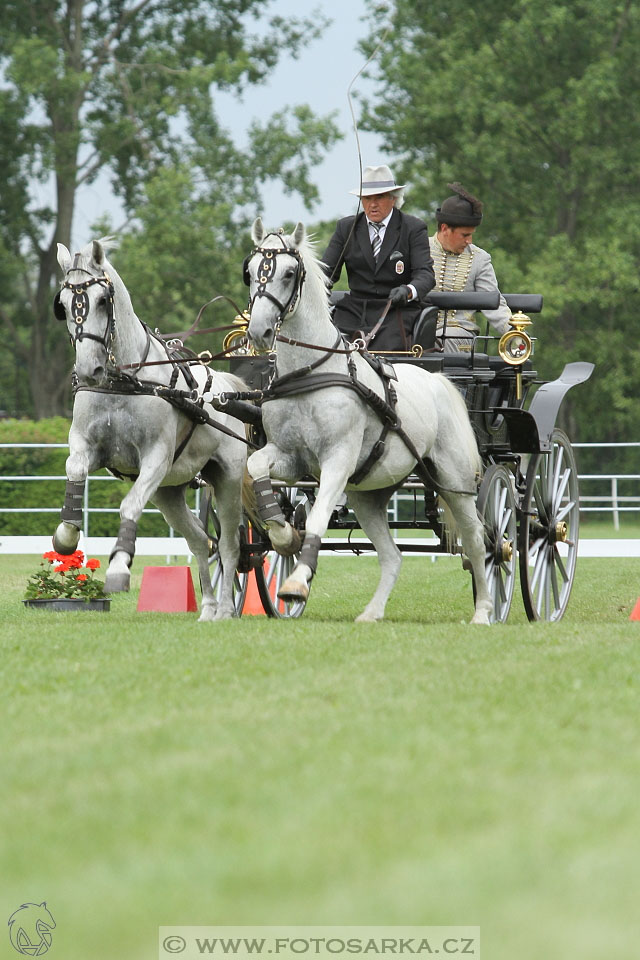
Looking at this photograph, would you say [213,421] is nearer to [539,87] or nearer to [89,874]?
[89,874]

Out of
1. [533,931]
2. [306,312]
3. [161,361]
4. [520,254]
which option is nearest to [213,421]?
[161,361]

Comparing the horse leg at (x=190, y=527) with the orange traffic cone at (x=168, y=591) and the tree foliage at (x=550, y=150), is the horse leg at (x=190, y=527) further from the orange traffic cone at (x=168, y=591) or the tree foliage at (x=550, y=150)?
the tree foliage at (x=550, y=150)

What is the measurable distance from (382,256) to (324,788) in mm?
5695

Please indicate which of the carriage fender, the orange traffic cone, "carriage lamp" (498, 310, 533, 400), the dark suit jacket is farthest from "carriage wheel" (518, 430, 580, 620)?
the orange traffic cone

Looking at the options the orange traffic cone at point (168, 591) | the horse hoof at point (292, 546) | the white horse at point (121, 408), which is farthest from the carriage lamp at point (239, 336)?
the orange traffic cone at point (168, 591)

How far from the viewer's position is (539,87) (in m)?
31.7

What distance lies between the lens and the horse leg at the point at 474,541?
8781 millimetres

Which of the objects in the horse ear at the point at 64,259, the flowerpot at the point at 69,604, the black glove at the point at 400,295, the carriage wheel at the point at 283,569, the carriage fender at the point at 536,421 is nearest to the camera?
the horse ear at the point at 64,259

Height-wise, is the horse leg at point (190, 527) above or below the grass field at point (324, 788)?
below

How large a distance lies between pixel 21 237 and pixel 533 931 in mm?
29847
